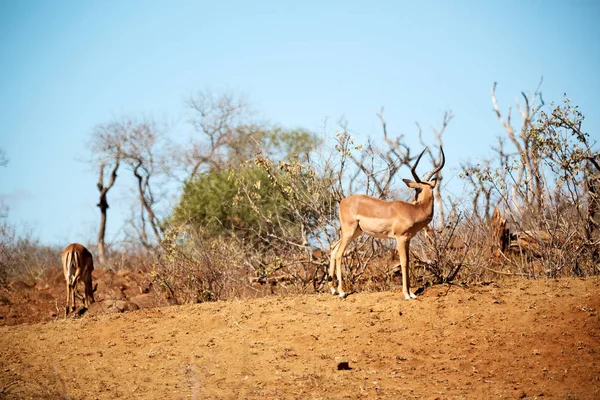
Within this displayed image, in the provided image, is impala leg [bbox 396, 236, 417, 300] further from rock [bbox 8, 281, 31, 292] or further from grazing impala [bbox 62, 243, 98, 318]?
rock [bbox 8, 281, 31, 292]

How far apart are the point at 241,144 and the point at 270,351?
2750 cm

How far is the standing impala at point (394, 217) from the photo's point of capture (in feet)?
34.9

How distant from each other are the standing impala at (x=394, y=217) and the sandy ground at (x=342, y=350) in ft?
2.61

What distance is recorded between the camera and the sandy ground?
27.2ft

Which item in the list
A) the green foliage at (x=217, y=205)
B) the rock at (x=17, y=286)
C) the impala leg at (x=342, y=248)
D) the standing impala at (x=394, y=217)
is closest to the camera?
the standing impala at (x=394, y=217)

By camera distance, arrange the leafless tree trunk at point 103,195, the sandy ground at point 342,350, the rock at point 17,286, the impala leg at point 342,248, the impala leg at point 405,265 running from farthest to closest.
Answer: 1. the leafless tree trunk at point 103,195
2. the rock at point 17,286
3. the impala leg at point 342,248
4. the impala leg at point 405,265
5. the sandy ground at point 342,350

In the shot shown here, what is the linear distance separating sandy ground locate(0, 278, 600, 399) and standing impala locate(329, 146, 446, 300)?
0.80 m

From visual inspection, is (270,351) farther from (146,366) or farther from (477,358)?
(477,358)

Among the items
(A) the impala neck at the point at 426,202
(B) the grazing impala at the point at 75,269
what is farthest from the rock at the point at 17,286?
(A) the impala neck at the point at 426,202

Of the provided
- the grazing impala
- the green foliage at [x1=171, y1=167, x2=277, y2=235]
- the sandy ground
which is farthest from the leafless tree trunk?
the sandy ground

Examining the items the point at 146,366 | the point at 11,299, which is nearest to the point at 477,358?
the point at 146,366

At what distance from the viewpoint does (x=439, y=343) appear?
30.7 feet

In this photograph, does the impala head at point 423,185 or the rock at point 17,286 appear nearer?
the impala head at point 423,185

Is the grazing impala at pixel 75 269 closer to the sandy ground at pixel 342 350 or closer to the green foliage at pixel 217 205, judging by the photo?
the sandy ground at pixel 342 350
